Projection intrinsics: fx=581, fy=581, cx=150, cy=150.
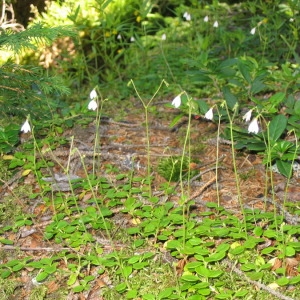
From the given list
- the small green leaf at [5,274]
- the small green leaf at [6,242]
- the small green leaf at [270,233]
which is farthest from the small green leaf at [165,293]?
the small green leaf at [6,242]

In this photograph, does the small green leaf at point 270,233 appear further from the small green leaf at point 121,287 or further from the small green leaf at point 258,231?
the small green leaf at point 121,287

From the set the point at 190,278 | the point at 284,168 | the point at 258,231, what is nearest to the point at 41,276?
the point at 190,278

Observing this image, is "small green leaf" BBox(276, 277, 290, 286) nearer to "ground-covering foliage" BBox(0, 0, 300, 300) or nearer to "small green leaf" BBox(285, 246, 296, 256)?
"ground-covering foliage" BBox(0, 0, 300, 300)

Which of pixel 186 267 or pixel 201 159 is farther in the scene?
Result: pixel 201 159

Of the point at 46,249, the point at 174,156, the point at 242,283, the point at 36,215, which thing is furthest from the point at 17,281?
the point at 174,156

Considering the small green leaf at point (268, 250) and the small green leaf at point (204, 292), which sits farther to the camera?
the small green leaf at point (268, 250)

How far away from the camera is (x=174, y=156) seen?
352 cm

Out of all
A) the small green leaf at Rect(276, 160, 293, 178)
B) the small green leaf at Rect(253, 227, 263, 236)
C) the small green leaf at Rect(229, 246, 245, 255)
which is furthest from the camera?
the small green leaf at Rect(276, 160, 293, 178)

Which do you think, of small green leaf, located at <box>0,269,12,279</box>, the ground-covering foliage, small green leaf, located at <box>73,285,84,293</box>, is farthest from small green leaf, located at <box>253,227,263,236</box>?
small green leaf, located at <box>0,269,12,279</box>

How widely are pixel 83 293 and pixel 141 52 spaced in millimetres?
3416

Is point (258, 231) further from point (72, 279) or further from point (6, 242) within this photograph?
point (6, 242)

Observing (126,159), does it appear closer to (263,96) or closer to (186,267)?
(186,267)

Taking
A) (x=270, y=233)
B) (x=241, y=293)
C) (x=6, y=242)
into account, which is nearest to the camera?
(x=241, y=293)

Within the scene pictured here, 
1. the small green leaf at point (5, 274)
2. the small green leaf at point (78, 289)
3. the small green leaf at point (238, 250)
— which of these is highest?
the small green leaf at point (238, 250)
